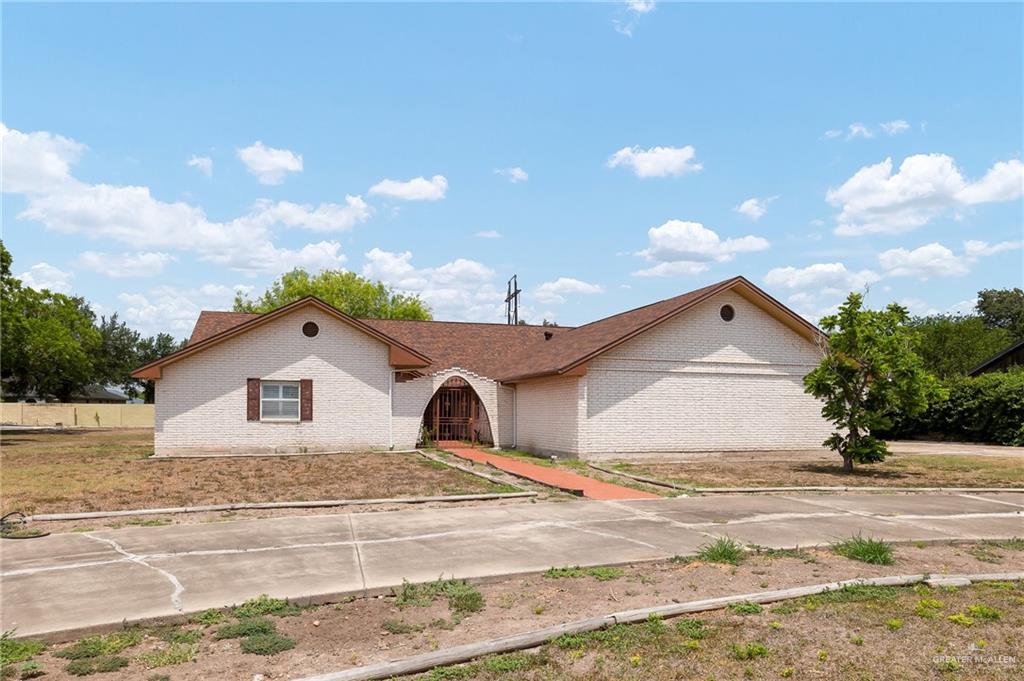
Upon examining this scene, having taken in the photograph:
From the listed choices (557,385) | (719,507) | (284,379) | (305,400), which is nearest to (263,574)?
(719,507)

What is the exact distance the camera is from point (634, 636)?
5.77 metres

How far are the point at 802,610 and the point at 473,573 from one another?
119 inches

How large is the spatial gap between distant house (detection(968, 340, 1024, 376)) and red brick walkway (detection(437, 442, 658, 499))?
30996 millimetres

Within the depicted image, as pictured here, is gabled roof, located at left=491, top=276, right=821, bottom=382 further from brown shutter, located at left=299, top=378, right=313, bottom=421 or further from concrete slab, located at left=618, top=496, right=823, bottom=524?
concrete slab, located at left=618, top=496, right=823, bottom=524

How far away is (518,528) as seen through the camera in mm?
10203

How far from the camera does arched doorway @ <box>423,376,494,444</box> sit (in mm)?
27797

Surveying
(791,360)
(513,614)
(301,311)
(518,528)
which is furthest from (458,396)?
(513,614)

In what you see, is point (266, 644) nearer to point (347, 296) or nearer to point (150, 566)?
point (150, 566)

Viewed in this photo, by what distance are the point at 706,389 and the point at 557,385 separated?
4.39m

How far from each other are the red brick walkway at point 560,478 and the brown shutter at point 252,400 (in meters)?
6.14

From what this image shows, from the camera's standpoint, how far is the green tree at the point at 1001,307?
269 feet

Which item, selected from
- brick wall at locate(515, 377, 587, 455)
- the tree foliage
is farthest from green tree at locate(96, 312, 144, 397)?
brick wall at locate(515, 377, 587, 455)

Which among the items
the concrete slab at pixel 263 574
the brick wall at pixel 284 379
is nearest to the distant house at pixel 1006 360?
the brick wall at pixel 284 379

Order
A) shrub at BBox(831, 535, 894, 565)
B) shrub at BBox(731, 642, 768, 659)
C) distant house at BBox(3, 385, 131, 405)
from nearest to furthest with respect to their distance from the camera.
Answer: shrub at BBox(731, 642, 768, 659)
shrub at BBox(831, 535, 894, 565)
distant house at BBox(3, 385, 131, 405)
